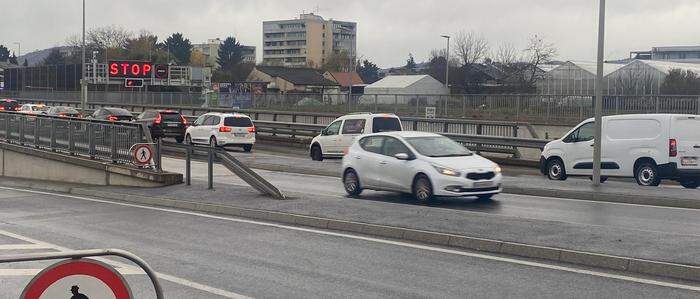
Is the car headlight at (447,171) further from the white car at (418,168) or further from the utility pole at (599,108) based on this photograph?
the utility pole at (599,108)

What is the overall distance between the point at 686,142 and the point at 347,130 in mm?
12412

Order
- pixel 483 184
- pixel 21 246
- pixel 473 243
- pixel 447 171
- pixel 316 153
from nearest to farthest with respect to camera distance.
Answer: pixel 473 243
pixel 21 246
pixel 447 171
pixel 483 184
pixel 316 153

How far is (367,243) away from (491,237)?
1756mm

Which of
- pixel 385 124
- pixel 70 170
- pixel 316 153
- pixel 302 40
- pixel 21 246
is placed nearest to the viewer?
pixel 21 246

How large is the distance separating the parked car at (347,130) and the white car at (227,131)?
16.9 ft

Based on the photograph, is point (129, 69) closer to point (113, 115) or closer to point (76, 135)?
point (113, 115)

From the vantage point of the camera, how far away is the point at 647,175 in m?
19.2

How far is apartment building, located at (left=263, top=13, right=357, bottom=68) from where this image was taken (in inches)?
7052

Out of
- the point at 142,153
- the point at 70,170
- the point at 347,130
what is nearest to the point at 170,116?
the point at 347,130

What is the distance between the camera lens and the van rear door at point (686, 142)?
18.7 metres

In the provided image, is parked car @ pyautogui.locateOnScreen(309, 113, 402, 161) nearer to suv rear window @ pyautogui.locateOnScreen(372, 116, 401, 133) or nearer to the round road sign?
suv rear window @ pyautogui.locateOnScreen(372, 116, 401, 133)

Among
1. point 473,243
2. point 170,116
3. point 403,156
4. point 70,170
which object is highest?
point 170,116

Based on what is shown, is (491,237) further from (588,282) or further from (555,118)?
(555,118)

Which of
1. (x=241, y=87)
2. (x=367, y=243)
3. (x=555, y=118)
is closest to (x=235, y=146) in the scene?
(x=555, y=118)
